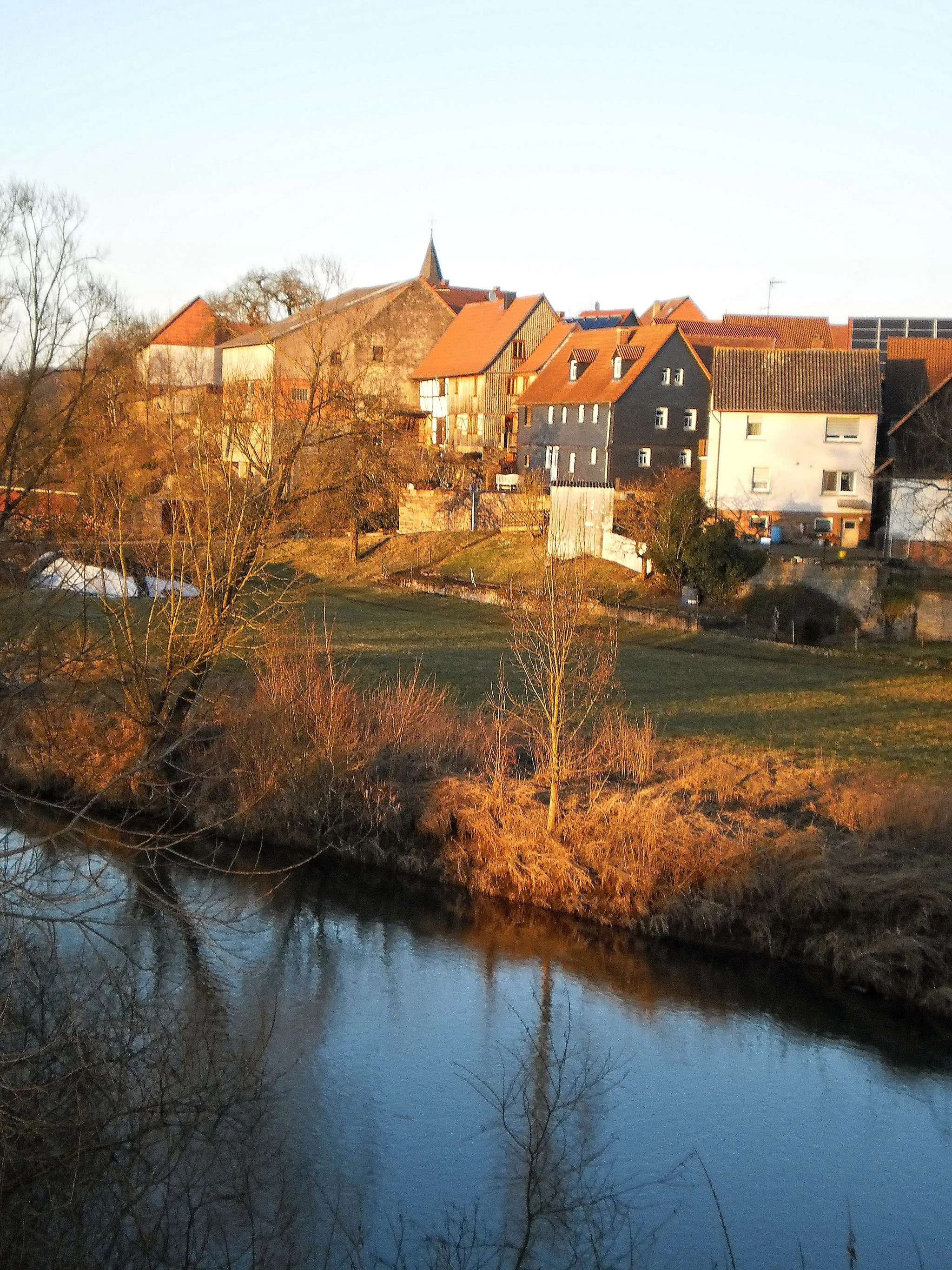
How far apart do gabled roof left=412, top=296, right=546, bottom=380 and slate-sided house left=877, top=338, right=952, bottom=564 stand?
687 inches

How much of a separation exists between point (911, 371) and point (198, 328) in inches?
1509

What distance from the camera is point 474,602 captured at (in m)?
35.8

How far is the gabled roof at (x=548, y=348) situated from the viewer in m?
52.2


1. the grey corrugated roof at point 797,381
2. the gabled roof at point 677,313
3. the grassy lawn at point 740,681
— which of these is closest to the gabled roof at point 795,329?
the gabled roof at point 677,313

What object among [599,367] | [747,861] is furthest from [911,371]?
[747,861]

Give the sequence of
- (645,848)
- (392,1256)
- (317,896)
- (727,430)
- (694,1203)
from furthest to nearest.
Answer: (727,430) < (317,896) < (645,848) < (694,1203) < (392,1256)

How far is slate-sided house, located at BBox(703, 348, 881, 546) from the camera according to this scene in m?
39.3

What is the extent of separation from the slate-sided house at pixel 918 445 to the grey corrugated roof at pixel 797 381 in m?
1.22

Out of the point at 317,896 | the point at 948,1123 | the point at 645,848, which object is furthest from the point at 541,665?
the point at 948,1123

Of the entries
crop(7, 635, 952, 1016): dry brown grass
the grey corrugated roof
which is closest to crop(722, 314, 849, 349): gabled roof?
the grey corrugated roof

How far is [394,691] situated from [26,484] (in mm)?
11331

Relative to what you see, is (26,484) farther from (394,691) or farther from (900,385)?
(900,385)

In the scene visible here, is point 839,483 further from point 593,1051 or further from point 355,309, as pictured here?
point 593,1051

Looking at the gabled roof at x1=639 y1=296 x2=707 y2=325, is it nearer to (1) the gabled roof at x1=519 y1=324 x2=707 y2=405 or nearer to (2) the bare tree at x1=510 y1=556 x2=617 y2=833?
(1) the gabled roof at x1=519 y1=324 x2=707 y2=405
